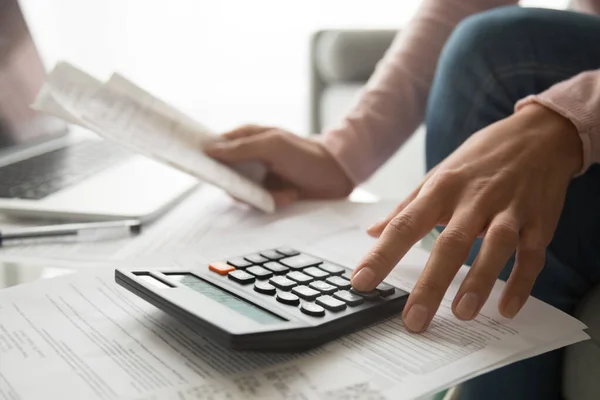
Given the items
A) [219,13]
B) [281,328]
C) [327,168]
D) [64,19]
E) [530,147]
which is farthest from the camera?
[219,13]

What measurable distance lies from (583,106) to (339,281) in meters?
0.23

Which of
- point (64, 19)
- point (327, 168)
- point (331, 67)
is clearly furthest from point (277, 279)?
point (64, 19)

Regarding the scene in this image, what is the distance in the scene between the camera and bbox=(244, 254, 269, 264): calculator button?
1.32ft

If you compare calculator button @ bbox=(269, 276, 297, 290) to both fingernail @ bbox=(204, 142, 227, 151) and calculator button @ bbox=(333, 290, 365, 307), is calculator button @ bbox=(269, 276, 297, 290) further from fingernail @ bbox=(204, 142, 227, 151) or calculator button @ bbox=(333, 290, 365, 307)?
fingernail @ bbox=(204, 142, 227, 151)

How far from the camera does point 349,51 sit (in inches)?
44.3

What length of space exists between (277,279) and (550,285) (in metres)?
0.22

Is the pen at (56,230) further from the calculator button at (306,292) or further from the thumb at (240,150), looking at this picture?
the calculator button at (306,292)

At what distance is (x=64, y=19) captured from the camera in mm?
1301

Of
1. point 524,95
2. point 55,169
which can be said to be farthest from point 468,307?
point 55,169

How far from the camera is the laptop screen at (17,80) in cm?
75

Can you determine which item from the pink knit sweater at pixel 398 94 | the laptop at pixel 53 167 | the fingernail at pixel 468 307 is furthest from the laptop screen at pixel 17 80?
the fingernail at pixel 468 307

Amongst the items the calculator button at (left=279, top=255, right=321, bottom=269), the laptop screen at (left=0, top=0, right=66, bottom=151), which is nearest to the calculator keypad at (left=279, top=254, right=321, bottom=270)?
the calculator button at (left=279, top=255, right=321, bottom=269)

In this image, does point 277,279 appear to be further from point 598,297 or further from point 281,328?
point 598,297

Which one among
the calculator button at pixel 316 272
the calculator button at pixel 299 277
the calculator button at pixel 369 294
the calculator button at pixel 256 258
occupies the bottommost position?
the calculator button at pixel 369 294
